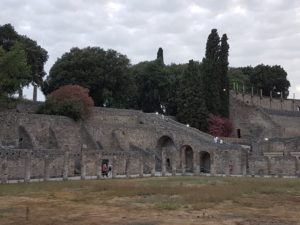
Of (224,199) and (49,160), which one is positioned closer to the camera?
(224,199)

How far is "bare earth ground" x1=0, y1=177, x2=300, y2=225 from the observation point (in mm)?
15727

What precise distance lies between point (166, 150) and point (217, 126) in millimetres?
9548

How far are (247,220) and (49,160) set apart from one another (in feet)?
83.1

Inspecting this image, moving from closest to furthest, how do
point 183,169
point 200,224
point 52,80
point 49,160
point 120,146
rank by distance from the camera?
point 200,224
point 49,160
point 183,169
point 120,146
point 52,80

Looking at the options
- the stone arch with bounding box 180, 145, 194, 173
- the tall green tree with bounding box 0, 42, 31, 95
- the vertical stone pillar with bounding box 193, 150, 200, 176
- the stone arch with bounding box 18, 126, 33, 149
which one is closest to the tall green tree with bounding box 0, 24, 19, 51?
the tall green tree with bounding box 0, 42, 31, 95

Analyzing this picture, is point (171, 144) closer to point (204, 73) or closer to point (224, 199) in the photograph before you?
point (204, 73)

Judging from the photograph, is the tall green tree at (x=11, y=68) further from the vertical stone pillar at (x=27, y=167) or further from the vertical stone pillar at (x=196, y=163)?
the vertical stone pillar at (x=196, y=163)

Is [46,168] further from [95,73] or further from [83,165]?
[95,73]

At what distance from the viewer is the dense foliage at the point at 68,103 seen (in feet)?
163

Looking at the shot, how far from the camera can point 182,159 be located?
52031 millimetres

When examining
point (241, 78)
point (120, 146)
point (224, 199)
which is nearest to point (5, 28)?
point (120, 146)

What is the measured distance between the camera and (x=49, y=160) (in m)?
38.5

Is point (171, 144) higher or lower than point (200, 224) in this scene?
higher

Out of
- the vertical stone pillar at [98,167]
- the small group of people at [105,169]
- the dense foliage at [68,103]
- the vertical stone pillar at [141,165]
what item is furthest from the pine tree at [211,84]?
the vertical stone pillar at [98,167]
